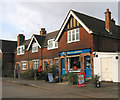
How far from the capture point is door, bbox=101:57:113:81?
16531 mm

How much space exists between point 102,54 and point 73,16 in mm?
6340

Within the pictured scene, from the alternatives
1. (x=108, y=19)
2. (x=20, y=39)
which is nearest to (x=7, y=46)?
(x=20, y=39)

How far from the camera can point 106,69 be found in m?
16.9

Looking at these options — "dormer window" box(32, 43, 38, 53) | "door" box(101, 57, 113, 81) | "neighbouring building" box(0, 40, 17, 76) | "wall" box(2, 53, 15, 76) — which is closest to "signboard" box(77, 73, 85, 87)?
"door" box(101, 57, 113, 81)

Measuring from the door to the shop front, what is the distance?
1885 mm

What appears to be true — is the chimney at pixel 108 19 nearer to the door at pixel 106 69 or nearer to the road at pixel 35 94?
the door at pixel 106 69

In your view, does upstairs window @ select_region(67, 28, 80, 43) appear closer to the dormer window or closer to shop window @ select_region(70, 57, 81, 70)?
shop window @ select_region(70, 57, 81, 70)

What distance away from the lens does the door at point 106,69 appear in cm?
1653

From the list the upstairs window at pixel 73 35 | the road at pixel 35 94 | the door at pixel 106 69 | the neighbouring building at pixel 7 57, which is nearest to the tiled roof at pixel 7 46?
the neighbouring building at pixel 7 57

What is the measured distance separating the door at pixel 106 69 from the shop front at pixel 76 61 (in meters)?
1.88

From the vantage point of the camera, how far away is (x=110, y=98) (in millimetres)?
9656

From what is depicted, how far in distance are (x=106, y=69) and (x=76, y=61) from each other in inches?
187

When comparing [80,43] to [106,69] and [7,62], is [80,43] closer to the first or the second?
[106,69]

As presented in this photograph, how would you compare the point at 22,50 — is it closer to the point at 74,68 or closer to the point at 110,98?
the point at 74,68
